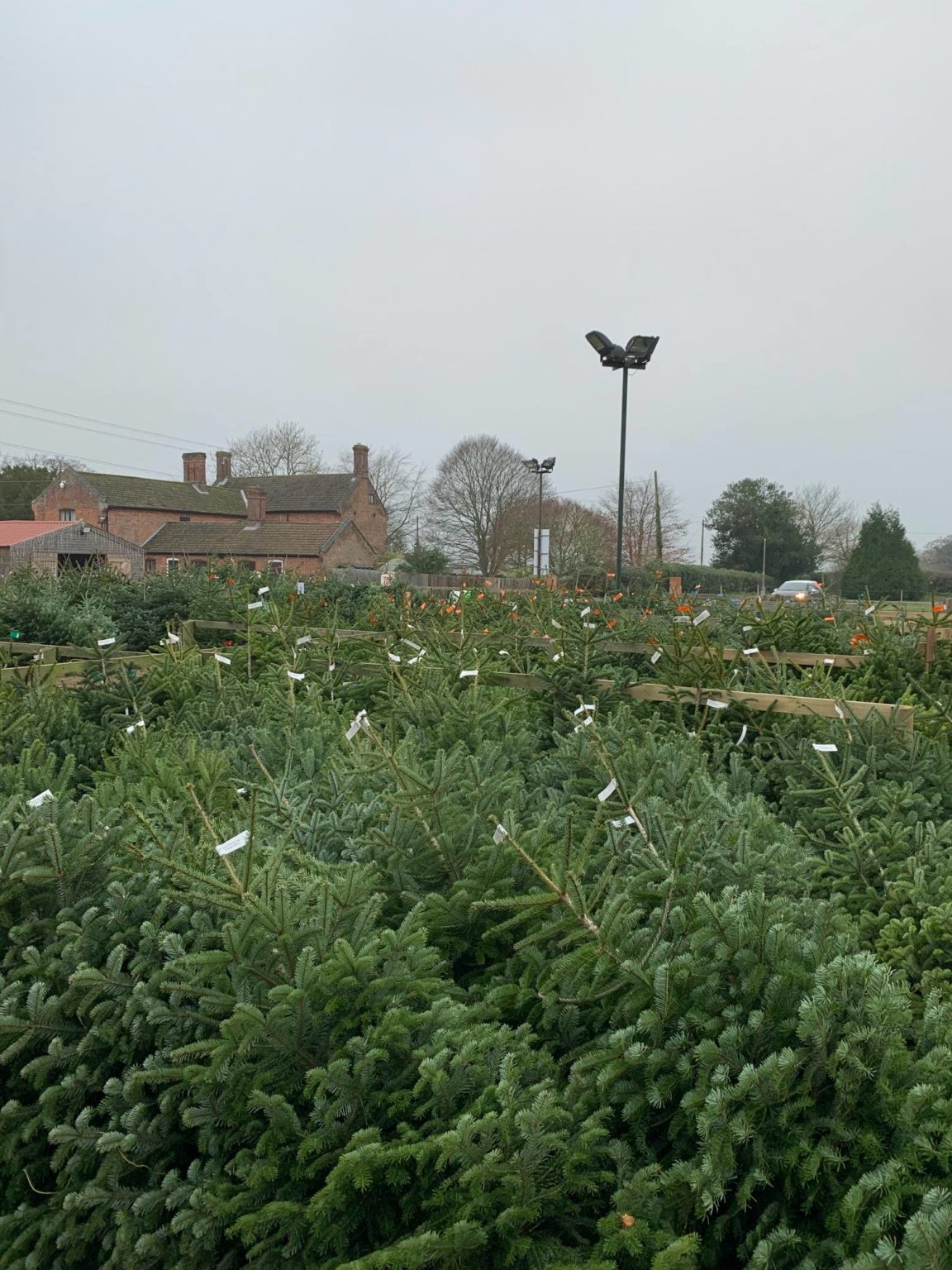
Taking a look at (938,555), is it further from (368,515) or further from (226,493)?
(226,493)

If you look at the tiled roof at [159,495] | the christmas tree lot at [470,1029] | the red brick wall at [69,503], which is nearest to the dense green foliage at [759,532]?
the tiled roof at [159,495]

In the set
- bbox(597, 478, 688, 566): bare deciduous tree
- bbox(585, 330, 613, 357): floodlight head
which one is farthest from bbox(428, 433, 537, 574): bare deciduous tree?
bbox(585, 330, 613, 357): floodlight head

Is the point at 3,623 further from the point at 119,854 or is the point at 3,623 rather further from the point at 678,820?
the point at 678,820

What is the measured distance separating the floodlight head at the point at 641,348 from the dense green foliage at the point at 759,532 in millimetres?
38314

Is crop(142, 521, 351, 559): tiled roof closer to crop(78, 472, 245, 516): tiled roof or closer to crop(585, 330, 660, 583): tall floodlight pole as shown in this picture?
crop(78, 472, 245, 516): tiled roof

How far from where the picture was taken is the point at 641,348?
13672 millimetres

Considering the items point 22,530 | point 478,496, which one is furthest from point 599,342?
point 22,530

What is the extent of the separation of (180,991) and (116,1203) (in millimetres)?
436

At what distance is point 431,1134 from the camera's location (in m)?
1.82

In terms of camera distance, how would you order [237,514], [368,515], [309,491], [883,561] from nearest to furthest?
[883,561] < [237,514] < [309,491] < [368,515]

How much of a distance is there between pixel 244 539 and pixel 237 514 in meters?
6.96

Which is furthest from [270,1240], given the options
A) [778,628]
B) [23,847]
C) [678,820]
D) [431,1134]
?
[778,628]

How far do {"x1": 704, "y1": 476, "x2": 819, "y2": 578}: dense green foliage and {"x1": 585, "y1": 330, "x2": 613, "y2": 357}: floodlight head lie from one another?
38.3 meters

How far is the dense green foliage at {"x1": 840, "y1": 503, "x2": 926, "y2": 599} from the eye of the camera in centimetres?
3912
